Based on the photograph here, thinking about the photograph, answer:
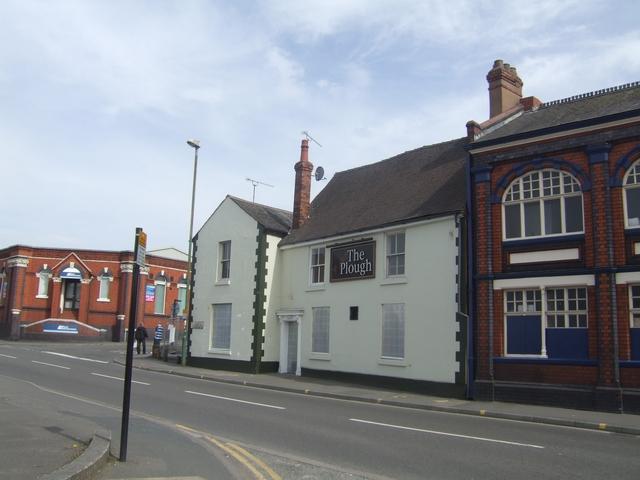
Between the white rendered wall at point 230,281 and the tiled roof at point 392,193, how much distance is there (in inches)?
74.5

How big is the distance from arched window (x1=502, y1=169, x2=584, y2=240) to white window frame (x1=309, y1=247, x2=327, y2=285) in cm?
814

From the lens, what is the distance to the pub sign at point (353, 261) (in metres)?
21.4

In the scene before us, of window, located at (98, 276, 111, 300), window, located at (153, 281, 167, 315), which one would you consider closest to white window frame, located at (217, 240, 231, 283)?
window, located at (98, 276, 111, 300)

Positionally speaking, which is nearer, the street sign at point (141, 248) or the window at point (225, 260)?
the street sign at point (141, 248)

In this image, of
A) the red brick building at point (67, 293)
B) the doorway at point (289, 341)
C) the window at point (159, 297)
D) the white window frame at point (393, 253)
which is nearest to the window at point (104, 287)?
the red brick building at point (67, 293)

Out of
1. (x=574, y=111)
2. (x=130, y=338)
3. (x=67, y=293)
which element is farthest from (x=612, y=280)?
(x=67, y=293)

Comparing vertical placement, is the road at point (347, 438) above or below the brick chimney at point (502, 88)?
below

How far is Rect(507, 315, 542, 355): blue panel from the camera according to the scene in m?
16.4

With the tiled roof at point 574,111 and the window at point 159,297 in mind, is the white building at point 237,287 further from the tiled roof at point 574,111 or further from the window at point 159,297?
the window at point 159,297

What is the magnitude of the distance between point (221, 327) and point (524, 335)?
1422cm

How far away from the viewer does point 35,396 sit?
1412 cm

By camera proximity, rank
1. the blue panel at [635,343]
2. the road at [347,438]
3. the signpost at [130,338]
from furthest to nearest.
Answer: the blue panel at [635,343]
the road at [347,438]
the signpost at [130,338]

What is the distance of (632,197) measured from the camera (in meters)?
15.4

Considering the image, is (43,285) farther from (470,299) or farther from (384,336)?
(470,299)
